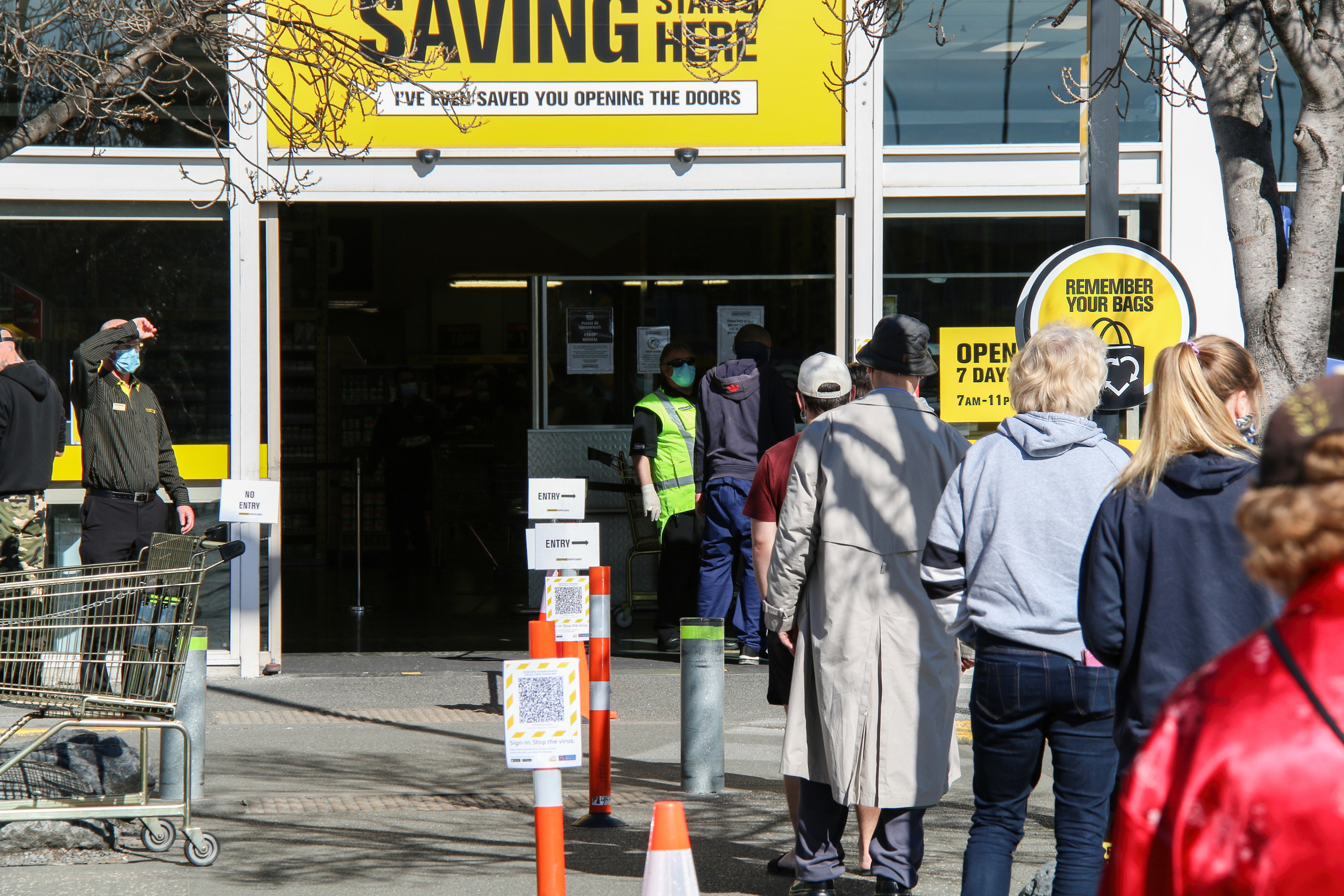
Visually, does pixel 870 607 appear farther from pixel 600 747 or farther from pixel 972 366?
pixel 972 366

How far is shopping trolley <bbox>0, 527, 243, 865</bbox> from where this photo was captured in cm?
510

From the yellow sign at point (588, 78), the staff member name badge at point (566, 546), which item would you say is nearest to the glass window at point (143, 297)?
the yellow sign at point (588, 78)

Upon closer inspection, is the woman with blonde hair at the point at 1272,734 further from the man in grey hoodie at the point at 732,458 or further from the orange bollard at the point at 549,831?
the man in grey hoodie at the point at 732,458

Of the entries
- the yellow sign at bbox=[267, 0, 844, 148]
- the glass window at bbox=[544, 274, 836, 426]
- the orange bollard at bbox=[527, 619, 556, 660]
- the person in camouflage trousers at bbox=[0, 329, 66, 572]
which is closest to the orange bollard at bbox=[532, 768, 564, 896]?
the orange bollard at bbox=[527, 619, 556, 660]

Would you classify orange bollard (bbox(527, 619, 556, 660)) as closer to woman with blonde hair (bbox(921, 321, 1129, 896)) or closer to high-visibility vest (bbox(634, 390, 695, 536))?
woman with blonde hair (bbox(921, 321, 1129, 896))

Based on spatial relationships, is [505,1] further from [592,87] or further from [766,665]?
[766,665]

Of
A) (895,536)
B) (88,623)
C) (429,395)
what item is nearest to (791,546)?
(895,536)

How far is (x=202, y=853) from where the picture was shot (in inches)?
203

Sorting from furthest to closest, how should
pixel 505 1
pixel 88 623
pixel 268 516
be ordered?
pixel 505 1, pixel 268 516, pixel 88 623

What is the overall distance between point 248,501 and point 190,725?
2951mm

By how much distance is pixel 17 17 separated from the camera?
8.05 m

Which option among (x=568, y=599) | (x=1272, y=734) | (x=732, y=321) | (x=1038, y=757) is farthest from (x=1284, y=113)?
(x=1272, y=734)

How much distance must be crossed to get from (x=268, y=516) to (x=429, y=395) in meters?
8.58

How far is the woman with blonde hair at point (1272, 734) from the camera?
55.3 inches
